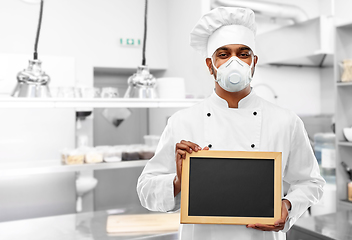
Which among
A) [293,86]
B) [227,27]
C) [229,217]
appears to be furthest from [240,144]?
[293,86]

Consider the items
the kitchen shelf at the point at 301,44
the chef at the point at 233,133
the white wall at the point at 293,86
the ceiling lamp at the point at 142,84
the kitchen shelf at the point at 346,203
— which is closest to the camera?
the chef at the point at 233,133

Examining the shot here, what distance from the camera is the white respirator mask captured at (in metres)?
1.08

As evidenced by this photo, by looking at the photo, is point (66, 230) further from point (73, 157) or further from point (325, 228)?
point (325, 228)

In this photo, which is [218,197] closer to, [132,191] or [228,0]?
[228,0]

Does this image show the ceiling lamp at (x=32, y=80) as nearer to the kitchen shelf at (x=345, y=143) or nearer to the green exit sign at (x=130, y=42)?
the green exit sign at (x=130, y=42)

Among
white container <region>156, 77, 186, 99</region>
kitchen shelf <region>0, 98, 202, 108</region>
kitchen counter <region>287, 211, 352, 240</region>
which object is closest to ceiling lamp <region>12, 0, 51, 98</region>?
kitchen shelf <region>0, 98, 202, 108</region>

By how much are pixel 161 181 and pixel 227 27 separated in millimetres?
547

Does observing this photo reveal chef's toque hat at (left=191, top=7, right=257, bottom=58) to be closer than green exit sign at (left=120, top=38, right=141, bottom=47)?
Yes

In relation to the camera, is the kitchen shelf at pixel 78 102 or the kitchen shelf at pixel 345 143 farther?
the kitchen shelf at pixel 345 143

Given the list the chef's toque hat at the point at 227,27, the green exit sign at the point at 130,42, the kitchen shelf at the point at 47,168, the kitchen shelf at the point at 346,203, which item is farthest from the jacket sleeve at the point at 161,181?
the green exit sign at the point at 130,42

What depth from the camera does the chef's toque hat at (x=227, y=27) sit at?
1146 mm

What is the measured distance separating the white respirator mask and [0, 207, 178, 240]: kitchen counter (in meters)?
1.13

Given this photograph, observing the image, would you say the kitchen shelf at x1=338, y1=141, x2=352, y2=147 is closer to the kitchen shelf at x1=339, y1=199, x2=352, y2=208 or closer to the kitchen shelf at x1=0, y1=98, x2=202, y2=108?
the kitchen shelf at x1=339, y1=199, x2=352, y2=208

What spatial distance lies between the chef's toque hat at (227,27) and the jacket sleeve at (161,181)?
1.08 ft
